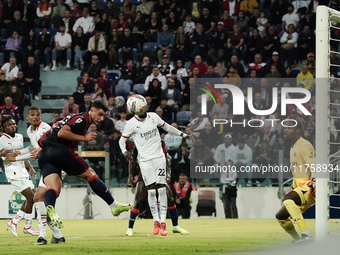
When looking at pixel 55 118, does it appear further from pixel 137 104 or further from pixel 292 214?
pixel 292 214

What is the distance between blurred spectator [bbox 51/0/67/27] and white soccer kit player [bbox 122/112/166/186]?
48.8ft

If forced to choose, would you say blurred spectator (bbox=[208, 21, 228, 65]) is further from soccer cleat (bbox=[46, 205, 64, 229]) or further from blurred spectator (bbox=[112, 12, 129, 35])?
soccer cleat (bbox=[46, 205, 64, 229])

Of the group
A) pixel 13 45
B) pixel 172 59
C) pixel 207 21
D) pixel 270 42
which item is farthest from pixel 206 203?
pixel 13 45

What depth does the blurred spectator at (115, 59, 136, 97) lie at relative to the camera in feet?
70.7

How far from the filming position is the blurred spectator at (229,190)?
17.8 m

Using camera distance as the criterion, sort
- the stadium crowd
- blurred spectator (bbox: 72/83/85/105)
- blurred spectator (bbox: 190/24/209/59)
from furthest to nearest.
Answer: blurred spectator (bbox: 190/24/209/59) < blurred spectator (bbox: 72/83/85/105) < the stadium crowd

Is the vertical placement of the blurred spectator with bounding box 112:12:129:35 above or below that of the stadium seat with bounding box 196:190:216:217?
above

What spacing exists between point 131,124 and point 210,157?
695 centimetres

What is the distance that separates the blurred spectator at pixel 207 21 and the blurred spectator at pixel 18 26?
6.97 meters

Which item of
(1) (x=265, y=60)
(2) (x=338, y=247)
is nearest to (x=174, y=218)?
(2) (x=338, y=247)

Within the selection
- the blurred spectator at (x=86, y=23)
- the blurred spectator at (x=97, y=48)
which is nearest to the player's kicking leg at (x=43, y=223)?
the blurred spectator at (x=97, y=48)

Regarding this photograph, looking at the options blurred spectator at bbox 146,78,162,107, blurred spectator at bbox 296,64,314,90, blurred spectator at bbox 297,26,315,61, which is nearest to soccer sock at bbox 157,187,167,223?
blurred spectator at bbox 146,78,162,107

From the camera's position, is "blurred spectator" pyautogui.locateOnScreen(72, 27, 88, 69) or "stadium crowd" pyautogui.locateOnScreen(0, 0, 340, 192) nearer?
"stadium crowd" pyautogui.locateOnScreen(0, 0, 340, 192)

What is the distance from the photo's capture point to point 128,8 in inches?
996
